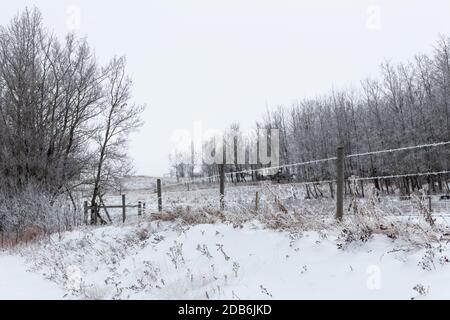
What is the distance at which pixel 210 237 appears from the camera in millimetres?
7629

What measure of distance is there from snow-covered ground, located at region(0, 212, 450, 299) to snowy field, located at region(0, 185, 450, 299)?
14 mm

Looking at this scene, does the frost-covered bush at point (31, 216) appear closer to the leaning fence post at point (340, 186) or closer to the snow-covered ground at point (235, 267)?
the snow-covered ground at point (235, 267)

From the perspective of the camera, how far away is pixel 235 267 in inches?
228

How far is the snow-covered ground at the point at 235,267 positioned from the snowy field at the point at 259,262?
0.01m

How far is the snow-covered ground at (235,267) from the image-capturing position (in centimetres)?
444

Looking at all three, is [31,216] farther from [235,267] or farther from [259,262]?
[259,262]

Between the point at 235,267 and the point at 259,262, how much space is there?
35cm

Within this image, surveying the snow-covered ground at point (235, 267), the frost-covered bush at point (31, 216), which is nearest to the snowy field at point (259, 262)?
the snow-covered ground at point (235, 267)

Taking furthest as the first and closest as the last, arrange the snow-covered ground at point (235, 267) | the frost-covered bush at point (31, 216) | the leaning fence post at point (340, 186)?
the frost-covered bush at point (31, 216), the leaning fence post at point (340, 186), the snow-covered ground at point (235, 267)

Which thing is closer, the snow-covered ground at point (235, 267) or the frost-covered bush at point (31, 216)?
the snow-covered ground at point (235, 267)

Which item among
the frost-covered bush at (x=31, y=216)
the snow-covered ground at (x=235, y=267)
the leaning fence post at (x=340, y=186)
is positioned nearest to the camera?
the snow-covered ground at (x=235, y=267)

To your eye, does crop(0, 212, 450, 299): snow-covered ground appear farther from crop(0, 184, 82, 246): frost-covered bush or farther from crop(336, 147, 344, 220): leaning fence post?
crop(0, 184, 82, 246): frost-covered bush

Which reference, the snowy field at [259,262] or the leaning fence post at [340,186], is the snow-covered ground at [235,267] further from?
the leaning fence post at [340,186]

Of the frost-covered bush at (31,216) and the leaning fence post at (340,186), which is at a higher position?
the leaning fence post at (340,186)
